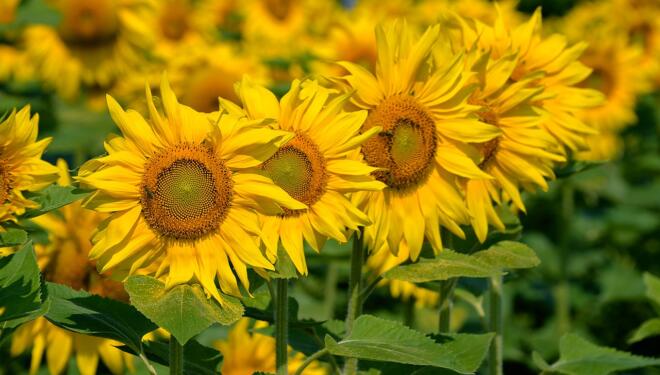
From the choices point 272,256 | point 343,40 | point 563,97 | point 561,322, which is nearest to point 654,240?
point 561,322

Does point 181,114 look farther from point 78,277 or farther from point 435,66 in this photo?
point 78,277

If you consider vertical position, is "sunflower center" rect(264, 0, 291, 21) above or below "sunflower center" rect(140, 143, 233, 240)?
above

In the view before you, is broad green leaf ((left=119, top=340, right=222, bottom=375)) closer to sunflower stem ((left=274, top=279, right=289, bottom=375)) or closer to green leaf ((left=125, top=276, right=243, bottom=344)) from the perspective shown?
sunflower stem ((left=274, top=279, right=289, bottom=375))

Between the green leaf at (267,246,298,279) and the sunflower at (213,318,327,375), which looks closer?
the green leaf at (267,246,298,279)

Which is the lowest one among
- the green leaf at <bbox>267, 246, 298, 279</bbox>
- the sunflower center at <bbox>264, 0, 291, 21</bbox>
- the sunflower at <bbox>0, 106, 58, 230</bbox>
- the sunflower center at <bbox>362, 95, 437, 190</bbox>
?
the green leaf at <bbox>267, 246, 298, 279</bbox>

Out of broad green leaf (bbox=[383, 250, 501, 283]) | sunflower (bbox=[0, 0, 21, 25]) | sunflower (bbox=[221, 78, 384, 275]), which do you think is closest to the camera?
sunflower (bbox=[221, 78, 384, 275])

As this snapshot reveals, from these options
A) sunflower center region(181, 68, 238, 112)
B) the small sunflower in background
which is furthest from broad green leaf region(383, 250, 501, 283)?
sunflower center region(181, 68, 238, 112)

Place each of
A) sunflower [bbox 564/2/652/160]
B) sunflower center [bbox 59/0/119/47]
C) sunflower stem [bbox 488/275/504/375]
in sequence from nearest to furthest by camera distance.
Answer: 1. sunflower stem [bbox 488/275/504/375]
2. sunflower center [bbox 59/0/119/47]
3. sunflower [bbox 564/2/652/160]
